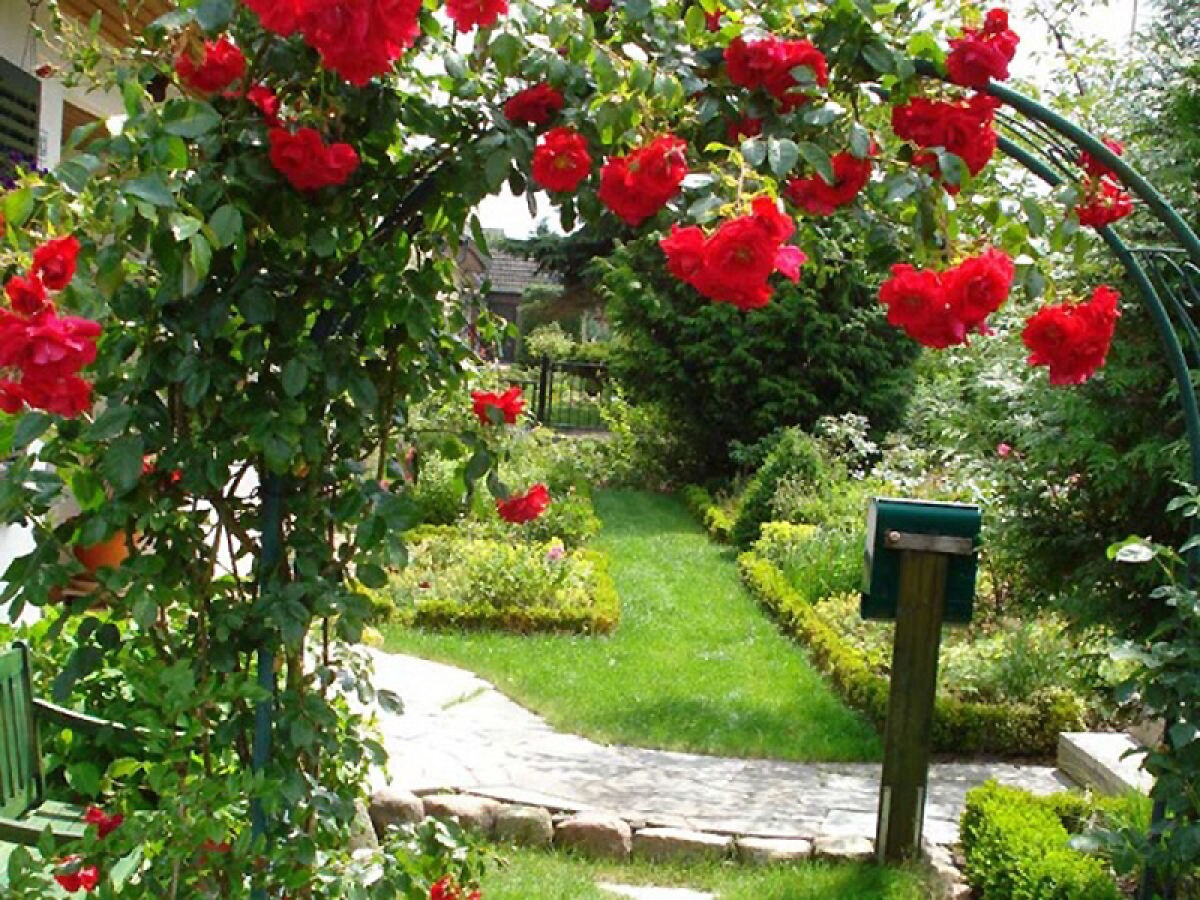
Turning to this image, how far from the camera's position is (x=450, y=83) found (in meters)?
2.30

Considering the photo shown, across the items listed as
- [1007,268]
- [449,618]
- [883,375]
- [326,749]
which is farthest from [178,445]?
[883,375]

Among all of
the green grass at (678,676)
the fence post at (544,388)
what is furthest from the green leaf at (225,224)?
the fence post at (544,388)

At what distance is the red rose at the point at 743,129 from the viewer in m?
2.24

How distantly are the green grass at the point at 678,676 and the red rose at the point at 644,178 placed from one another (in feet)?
13.0

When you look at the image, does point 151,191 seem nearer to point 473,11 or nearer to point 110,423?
point 110,423

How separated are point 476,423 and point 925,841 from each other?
2.62m

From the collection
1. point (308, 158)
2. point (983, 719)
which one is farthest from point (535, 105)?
point (983, 719)

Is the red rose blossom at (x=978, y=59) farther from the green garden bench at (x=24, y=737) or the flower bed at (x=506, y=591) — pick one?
the flower bed at (x=506, y=591)

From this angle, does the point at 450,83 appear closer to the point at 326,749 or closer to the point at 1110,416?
the point at 326,749

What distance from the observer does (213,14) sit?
1888 mm

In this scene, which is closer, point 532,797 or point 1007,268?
point 1007,268

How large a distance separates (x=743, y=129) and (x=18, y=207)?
3.73 feet

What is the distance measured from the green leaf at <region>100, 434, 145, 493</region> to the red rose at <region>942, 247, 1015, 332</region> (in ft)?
4.20

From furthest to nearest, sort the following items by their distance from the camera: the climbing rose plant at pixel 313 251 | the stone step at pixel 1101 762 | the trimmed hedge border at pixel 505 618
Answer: the trimmed hedge border at pixel 505 618 → the stone step at pixel 1101 762 → the climbing rose plant at pixel 313 251
